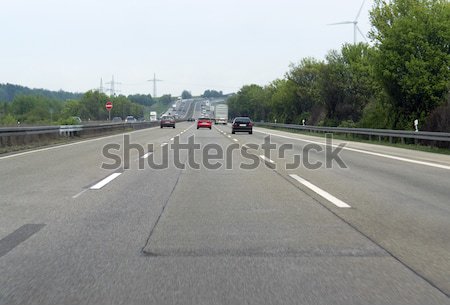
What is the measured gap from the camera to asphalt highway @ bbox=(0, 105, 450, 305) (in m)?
4.54

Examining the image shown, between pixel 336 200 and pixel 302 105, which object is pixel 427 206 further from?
pixel 302 105

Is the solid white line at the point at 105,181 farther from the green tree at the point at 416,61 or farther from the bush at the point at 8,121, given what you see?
the bush at the point at 8,121

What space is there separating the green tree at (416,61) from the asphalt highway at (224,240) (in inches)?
1040

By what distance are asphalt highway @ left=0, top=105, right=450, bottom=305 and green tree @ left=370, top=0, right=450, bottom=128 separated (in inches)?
1040

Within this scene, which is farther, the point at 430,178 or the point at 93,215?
the point at 430,178

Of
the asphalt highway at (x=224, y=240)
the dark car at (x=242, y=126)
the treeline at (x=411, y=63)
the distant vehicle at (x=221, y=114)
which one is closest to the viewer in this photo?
the asphalt highway at (x=224, y=240)

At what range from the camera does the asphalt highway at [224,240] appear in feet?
14.9

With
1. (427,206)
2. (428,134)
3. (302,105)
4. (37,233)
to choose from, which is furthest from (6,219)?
(302,105)

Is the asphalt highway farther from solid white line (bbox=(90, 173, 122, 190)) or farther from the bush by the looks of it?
the bush

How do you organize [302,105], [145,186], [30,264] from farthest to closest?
[302,105] → [145,186] → [30,264]

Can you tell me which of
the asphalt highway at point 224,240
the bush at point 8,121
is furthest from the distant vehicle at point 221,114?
the asphalt highway at point 224,240

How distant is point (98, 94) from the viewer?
179 meters

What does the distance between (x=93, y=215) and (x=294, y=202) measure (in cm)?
330

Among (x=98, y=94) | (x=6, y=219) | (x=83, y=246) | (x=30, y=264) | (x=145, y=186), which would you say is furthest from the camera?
(x=98, y=94)
